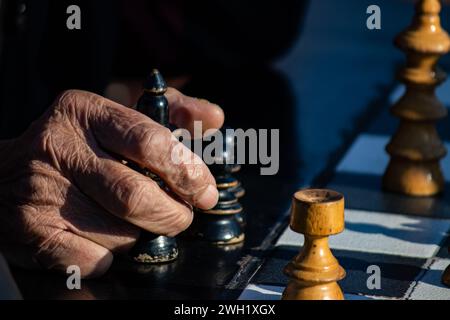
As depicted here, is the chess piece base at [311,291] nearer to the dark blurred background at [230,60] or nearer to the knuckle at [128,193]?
the knuckle at [128,193]

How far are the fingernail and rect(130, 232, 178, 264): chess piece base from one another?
9 cm

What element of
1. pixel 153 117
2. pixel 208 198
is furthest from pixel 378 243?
pixel 153 117

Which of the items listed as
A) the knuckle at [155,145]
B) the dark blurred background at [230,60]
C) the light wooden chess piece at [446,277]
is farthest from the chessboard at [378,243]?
the knuckle at [155,145]

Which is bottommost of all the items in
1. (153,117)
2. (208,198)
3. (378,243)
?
(378,243)

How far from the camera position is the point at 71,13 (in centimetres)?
280

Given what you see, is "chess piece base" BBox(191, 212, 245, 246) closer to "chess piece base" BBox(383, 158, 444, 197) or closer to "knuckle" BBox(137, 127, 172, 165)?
"knuckle" BBox(137, 127, 172, 165)

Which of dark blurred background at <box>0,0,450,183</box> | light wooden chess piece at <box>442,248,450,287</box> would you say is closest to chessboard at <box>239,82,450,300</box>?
light wooden chess piece at <box>442,248,450,287</box>

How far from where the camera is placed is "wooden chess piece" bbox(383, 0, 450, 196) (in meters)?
2.04

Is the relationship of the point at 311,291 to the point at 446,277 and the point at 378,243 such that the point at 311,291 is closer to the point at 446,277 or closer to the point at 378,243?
the point at 446,277

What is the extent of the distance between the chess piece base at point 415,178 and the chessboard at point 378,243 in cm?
2

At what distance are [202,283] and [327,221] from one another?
29 centimetres

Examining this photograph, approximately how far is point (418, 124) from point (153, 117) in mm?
648

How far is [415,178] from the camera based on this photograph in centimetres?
208

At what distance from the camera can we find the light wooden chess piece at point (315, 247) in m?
1.43
